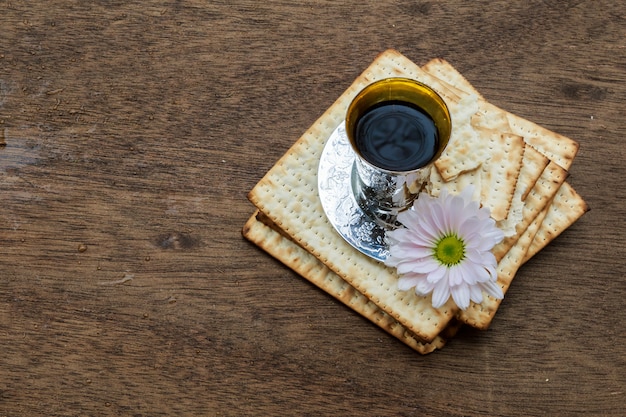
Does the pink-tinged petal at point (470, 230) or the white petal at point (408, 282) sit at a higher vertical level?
the pink-tinged petal at point (470, 230)

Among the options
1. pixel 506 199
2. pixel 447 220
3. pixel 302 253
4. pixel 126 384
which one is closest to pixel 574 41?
pixel 506 199

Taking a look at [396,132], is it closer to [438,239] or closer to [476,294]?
[438,239]

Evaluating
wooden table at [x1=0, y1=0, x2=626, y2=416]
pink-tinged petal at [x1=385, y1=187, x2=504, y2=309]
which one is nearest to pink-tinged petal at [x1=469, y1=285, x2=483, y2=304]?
pink-tinged petal at [x1=385, y1=187, x2=504, y2=309]

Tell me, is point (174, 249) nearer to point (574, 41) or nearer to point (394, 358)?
point (394, 358)

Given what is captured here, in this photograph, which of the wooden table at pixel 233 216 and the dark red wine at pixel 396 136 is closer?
the dark red wine at pixel 396 136

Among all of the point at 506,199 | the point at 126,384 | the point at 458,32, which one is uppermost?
the point at 458,32

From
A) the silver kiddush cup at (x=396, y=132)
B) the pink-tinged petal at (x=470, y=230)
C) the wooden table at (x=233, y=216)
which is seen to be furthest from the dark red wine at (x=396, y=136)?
the wooden table at (x=233, y=216)

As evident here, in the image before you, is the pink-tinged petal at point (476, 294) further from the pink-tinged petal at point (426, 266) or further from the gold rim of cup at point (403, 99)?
the gold rim of cup at point (403, 99)
